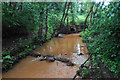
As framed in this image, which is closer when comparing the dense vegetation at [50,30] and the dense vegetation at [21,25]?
the dense vegetation at [50,30]

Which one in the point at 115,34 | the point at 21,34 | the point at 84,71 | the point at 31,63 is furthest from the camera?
the point at 21,34

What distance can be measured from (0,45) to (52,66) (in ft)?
10.2

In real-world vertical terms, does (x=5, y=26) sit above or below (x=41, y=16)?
below

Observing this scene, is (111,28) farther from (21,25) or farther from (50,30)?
(50,30)

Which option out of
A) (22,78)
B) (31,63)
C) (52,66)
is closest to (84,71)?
(52,66)

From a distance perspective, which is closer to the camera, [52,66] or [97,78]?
[97,78]

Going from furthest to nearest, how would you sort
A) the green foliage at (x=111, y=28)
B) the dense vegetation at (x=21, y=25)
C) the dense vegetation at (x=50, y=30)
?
the dense vegetation at (x=21, y=25) < the dense vegetation at (x=50, y=30) < the green foliage at (x=111, y=28)

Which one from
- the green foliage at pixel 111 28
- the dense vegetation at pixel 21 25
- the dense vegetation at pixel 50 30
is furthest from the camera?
the dense vegetation at pixel 21 25

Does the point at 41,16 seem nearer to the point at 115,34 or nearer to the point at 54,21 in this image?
the point at 54,21

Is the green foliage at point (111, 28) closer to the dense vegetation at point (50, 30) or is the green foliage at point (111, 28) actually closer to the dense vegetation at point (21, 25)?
the dense vegetation at point (50, 30)

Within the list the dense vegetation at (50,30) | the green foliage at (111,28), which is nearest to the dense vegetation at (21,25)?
the dense vegetation at (50,30)

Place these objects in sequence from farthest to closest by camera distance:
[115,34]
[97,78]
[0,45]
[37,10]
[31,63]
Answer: [37,10]
[0,45]
[31,63]
[97,78]
[115,34]

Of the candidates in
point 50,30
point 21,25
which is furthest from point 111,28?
point 50,30

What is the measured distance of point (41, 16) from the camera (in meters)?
6.48
